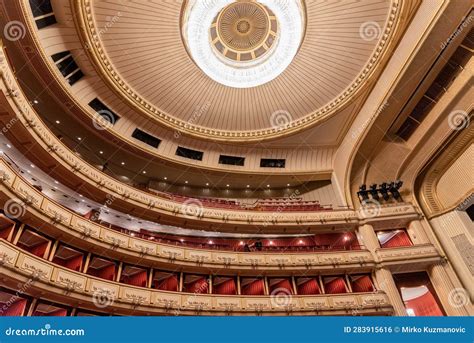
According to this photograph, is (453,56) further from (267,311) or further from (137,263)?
(137,263)

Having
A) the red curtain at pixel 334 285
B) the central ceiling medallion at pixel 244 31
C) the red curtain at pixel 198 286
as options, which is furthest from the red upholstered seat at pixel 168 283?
the central ceiling medallion at pixel 244 31

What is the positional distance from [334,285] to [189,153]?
1005cm

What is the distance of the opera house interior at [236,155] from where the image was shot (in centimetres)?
1066

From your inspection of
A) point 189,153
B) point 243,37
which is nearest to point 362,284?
point 189,153

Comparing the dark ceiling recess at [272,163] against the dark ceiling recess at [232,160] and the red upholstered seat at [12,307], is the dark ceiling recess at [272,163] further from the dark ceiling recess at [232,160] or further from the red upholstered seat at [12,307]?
the red upholstered seat at [12,307]

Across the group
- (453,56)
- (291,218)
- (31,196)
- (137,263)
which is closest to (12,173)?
(31,196)

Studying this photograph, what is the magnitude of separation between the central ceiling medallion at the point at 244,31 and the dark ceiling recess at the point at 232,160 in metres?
5.42

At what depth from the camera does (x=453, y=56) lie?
40.1 feet
